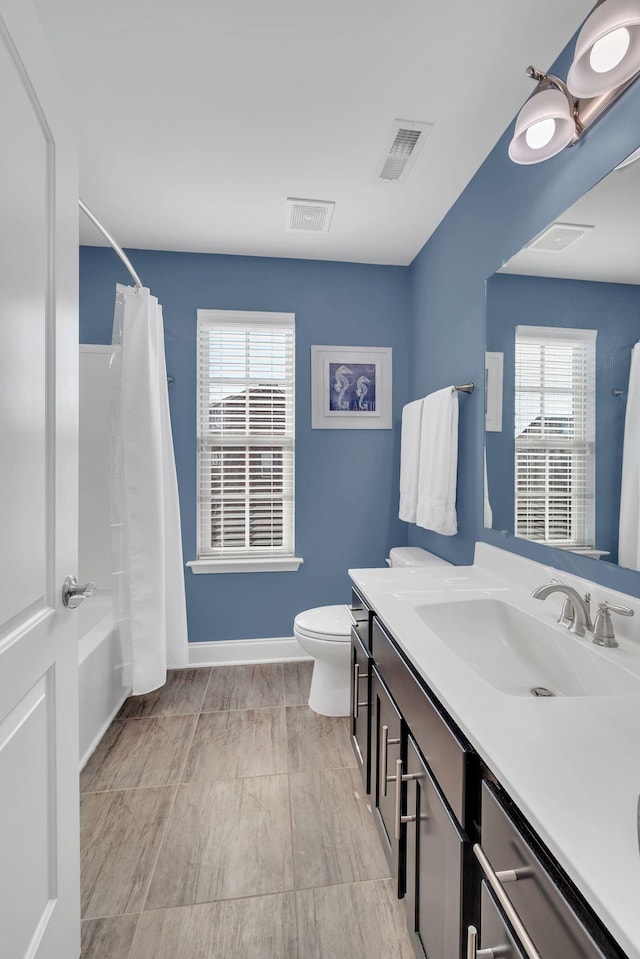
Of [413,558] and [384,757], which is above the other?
[413,558]

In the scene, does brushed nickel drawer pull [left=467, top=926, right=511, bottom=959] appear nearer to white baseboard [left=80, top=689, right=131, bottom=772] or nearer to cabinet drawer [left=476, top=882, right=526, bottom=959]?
cabinet drawer [left=476, top=882, right=526, bottom=959]

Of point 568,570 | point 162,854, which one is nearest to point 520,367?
point 568,570

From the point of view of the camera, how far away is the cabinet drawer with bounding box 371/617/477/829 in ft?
2.50

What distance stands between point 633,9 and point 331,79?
0.87m

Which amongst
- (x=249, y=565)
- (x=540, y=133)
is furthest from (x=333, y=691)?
(x=540, y=133)

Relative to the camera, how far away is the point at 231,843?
58.8 inches

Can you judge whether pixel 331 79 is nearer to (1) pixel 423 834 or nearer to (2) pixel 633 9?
(2) pixel 633 9

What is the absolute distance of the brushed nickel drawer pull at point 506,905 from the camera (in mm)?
571

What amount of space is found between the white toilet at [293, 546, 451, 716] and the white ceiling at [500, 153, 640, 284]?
4.64 feet

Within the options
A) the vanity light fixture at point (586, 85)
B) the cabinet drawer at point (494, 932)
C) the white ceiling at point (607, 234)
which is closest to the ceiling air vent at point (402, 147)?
the vanity light fixture at point (586, 85)

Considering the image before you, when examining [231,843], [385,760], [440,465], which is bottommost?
[231,843]

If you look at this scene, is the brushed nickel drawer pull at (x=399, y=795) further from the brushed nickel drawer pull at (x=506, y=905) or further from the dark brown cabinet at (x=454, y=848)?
the brushed nickel drawer pull at (x=506, y=905)

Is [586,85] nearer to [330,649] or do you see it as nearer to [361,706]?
[361,706]

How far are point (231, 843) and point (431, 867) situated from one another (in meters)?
0.87
